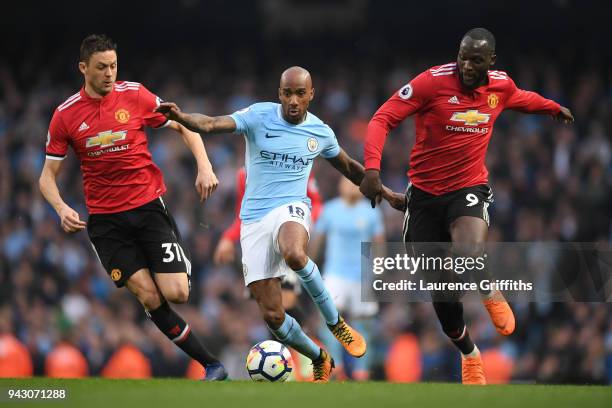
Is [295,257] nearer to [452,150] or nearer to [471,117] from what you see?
[452,150]

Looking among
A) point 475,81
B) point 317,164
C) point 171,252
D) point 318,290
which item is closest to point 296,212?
point 318,290

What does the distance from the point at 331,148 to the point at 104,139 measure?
183cm

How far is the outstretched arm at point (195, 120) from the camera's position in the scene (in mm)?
8234

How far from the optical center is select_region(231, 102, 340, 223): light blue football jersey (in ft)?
29.2

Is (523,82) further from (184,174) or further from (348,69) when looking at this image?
(184,174)

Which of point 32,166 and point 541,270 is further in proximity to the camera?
point 32,166

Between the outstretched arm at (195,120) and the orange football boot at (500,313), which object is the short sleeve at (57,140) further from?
the orange football boot at (500,313)

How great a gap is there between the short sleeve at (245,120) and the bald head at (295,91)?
270 millimetres

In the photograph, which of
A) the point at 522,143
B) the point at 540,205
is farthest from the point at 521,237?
the point at 522,143

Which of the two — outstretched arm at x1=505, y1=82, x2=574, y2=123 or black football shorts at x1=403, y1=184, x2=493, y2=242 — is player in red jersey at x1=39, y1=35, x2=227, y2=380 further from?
outstretched arm at x1=505, y1=82, x2=574, y2=123

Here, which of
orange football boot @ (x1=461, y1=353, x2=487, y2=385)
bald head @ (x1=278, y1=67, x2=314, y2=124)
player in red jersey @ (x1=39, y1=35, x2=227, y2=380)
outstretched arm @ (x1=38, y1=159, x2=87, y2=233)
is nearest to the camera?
outstretched arm @ (x1=38, y1=159, x2=87, y2=233)

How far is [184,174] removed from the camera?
18.2m

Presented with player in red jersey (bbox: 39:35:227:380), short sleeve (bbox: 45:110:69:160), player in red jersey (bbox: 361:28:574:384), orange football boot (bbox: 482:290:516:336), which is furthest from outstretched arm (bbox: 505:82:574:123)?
short sleeve (bbox: 45:110:69:160)

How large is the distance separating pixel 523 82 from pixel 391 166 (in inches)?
121
